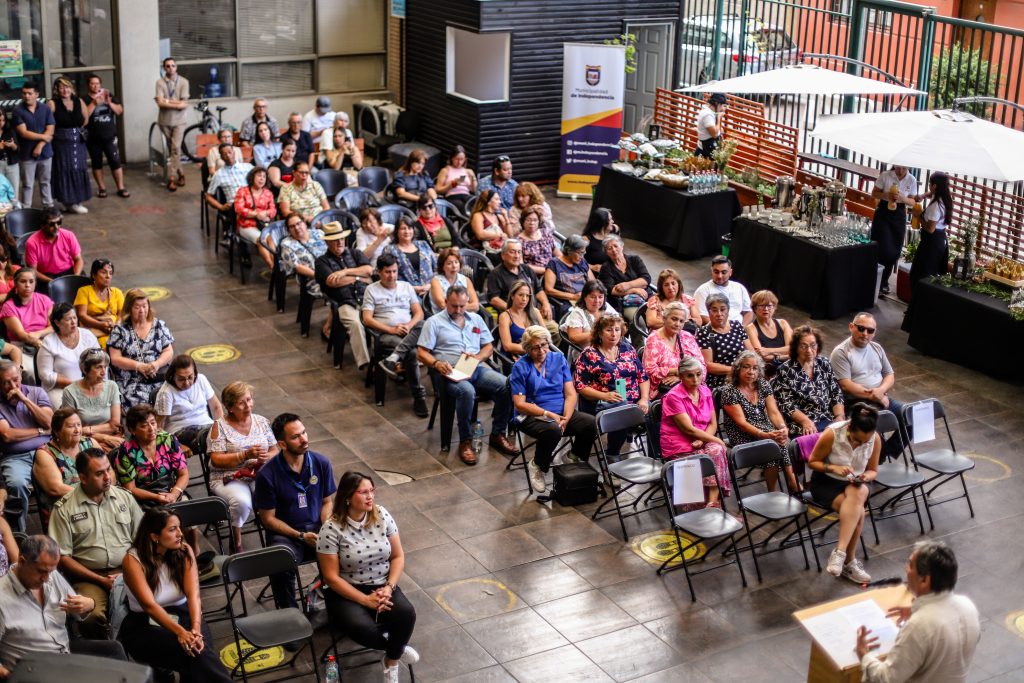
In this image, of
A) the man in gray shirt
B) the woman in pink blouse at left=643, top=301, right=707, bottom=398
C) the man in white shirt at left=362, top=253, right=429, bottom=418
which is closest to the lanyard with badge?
the man in gray shirt

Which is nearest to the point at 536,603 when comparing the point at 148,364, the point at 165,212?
the point at 148,364

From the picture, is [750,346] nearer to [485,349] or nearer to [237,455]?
[485,349]

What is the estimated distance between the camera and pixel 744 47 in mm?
17750

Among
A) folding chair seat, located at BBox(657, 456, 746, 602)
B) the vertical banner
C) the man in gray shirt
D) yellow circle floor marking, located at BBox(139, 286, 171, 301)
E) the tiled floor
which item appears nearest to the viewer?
the man in gray shirt

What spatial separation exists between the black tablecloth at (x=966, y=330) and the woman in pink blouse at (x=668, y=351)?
3284 millimetres

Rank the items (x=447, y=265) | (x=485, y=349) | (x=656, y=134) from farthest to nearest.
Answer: (x=656, y=134) < (x=447, y=265) < (x=485, y=349)

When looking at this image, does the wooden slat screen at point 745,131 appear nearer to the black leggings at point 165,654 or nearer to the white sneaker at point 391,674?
the white sneaker at point 391,674

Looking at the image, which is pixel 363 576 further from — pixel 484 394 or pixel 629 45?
pixel 629 45

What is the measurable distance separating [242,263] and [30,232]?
2.14m

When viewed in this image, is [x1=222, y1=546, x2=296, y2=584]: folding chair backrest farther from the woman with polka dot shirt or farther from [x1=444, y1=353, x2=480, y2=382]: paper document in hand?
[x1=444, y1=353, x2=480, y2=382]: paper document in hand

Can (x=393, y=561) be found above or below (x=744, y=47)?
below

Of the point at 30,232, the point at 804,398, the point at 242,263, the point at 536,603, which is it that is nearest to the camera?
the point at 536,603

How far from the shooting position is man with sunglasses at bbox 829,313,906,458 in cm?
945

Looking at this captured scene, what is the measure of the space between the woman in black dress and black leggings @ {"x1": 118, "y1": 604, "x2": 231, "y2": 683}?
33.0 ft
